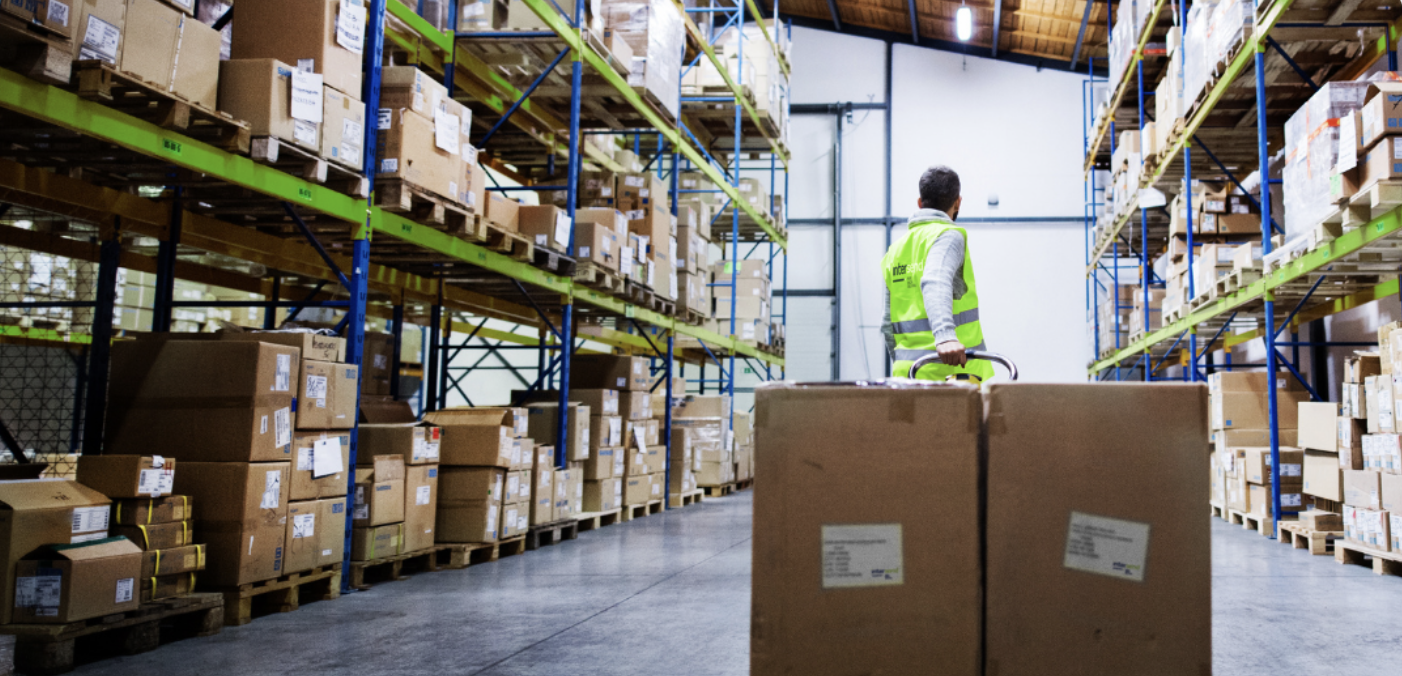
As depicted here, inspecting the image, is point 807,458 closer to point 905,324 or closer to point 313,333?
point 905,324

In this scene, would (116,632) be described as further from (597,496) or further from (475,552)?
(597,496)

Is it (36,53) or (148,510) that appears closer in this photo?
(36,53)

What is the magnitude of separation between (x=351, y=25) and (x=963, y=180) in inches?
612

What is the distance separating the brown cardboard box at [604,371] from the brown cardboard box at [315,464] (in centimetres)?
426

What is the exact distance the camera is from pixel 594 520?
8477 mm

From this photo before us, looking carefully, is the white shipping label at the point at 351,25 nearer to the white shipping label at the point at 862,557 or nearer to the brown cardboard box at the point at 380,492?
the brown cardboard box at the point at 380,492

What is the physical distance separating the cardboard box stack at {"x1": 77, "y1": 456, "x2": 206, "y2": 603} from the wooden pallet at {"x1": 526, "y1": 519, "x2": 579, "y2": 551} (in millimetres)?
3236

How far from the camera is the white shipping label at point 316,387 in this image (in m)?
4.66

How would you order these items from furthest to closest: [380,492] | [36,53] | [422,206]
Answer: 1. [422,206]
2. [380,492]
3. [36,53]

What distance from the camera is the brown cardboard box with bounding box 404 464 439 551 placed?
5629 mm

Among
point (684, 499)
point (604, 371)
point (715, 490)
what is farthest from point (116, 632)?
point (715, 490)

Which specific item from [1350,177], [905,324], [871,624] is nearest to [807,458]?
[871,624]

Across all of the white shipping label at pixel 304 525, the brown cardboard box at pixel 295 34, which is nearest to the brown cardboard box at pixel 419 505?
the white shipping label at pixel 304 525

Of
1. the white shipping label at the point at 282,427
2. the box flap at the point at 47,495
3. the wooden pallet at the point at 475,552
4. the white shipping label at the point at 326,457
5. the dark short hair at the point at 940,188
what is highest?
the dark short hair at the point at 940,188
